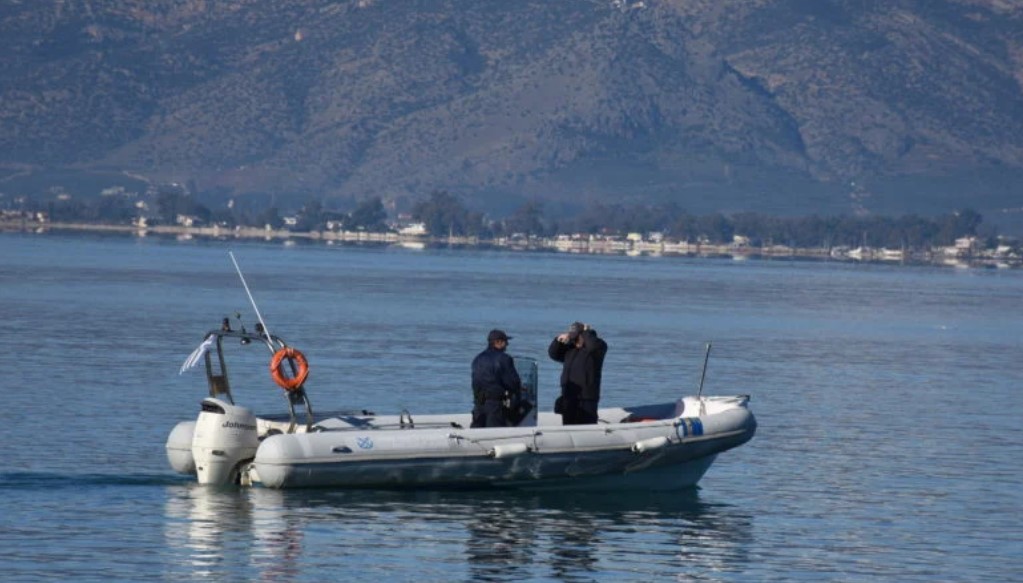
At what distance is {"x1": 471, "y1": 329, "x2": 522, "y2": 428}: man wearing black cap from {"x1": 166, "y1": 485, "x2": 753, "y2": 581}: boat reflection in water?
963 mm

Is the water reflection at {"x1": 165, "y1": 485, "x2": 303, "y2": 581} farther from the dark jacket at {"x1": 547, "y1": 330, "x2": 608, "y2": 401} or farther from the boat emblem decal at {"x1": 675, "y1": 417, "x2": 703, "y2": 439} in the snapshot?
the boat emblem decal at {"x1": 675, "y1": 417, "x2": 703, "y2": 439}

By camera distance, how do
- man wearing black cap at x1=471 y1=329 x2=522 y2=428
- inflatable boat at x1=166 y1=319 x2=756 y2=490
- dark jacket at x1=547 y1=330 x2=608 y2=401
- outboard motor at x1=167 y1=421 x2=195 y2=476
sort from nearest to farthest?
inflatable boat at x1=166 y1=319 x2=756 y2=490 → outboard motor at x1=167 y1=421 x2=195 y2=476 → man wearing black cap at x1=471 y1=329 x2=522 y2=428 → dark jacket at x1=547 y1=330 x2=608 y2=401

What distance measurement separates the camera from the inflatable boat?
2736 cm

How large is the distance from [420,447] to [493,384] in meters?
1.45

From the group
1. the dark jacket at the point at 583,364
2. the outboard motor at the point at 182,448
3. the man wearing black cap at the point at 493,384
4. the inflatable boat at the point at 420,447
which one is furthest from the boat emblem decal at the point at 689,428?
the outboard motor at the point at 182,448

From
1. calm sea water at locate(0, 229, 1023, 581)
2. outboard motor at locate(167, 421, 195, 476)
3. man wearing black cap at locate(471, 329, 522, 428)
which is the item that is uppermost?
man wearing black cap at locate(471, 329, 522, 428)

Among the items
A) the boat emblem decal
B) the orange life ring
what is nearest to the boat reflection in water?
the boat emblem decal

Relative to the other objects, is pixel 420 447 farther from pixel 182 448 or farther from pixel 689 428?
pixel 689 428

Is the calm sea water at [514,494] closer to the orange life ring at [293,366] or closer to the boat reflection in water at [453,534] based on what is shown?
the boat reflection in water at [453,534]

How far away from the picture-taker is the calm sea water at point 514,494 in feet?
82.4

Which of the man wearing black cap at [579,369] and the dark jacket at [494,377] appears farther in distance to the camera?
the man wearing black cap at [579,369]

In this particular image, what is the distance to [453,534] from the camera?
26.3 metres

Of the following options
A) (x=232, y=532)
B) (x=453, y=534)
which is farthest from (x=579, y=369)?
(x=232, y=532)

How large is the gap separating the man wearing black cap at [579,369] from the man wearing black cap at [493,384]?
35.2 inches
